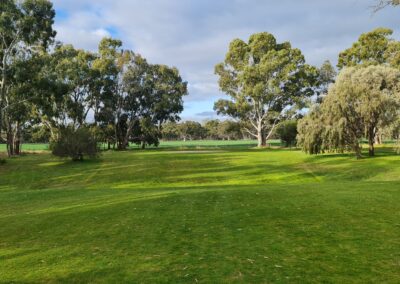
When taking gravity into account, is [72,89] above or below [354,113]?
above

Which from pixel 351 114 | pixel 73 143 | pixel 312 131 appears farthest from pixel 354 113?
pixel 73 143

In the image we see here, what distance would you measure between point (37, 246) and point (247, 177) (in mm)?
21230

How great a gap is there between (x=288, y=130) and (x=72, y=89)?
34448mm

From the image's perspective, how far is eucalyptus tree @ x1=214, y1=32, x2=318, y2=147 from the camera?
2494 inches

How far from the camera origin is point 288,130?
62.5 metres

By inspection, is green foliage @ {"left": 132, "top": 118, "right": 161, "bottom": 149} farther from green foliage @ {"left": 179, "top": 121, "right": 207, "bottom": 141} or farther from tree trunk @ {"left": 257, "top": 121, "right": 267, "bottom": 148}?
green foliage @ {"left": 179, "top": 121, "right": 207, "bottom": 141}

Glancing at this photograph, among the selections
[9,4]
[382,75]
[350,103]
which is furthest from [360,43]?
[9,4]

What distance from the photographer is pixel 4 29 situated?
35.3 metres

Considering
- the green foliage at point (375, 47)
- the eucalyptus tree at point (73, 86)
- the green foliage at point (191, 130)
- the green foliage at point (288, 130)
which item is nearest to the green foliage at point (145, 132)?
the eucalyptus tree at point (73, 86)

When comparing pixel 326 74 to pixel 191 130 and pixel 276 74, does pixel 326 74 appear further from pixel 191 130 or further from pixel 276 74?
pixel 191 130

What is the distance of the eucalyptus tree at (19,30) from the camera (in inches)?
1399

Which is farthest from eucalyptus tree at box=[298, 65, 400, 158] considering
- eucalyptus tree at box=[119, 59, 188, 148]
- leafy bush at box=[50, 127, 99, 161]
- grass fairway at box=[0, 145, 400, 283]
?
eucalyptus tree at box=[119, 59, 188, 148]

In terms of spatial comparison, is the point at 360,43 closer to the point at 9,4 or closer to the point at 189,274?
the point at 9,4

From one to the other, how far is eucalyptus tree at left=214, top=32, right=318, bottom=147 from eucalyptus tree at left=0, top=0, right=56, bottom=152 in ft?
110
